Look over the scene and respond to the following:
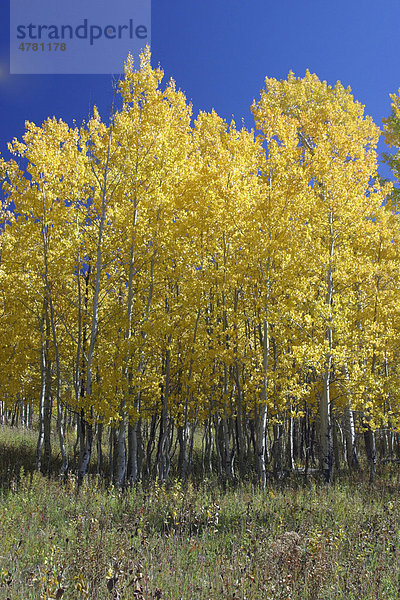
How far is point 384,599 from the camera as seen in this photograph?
3756 mm

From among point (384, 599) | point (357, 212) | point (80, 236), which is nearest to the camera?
point (384, 599)

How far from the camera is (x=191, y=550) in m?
4.72

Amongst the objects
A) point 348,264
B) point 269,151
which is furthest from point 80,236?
point 348,264

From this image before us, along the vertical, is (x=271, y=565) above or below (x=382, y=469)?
above

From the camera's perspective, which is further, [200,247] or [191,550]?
[200,247]

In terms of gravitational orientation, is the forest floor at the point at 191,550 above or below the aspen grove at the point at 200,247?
below

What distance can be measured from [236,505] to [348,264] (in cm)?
629

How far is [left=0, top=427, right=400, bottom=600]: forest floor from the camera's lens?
360 centimetres

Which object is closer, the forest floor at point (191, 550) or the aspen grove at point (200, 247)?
the forest floor at point (191, 550)

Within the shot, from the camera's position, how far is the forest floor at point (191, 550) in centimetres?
360

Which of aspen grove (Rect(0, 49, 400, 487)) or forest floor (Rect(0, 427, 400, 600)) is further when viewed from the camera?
aspen grove (Rect(0, 49, 400, 487))

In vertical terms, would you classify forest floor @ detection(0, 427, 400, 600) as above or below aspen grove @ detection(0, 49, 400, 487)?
below

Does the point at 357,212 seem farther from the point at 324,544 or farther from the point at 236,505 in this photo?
the point at 324,544

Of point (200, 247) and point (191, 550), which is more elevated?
point (200, 247)
